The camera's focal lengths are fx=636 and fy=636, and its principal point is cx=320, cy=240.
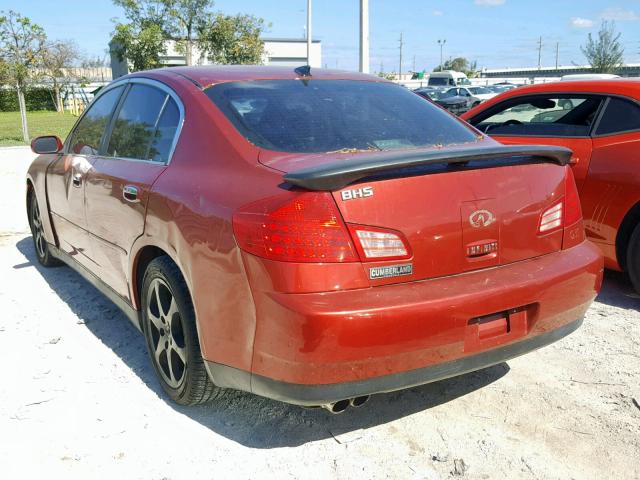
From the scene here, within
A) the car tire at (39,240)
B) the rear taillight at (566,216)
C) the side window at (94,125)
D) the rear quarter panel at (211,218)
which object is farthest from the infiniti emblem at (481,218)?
the car tire at (39,240)

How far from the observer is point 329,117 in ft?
10.0

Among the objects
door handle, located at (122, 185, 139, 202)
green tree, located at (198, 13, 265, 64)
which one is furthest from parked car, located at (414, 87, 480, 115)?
door handle, located at (122, 185, 139, 202)

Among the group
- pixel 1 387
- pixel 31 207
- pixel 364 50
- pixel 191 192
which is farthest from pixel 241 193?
pixel 364 50

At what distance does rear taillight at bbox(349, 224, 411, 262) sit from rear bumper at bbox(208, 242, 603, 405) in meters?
0.12

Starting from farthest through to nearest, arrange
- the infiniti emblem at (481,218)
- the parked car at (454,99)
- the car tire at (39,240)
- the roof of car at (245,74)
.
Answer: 1. the parked car at (454,99)
2. the car tire at (39,240)
3. the roof of car at (245,74)
4. the infiniti emblem at (481,218)

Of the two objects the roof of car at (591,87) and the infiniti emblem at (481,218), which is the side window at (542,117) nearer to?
the roof of car at (591,87)

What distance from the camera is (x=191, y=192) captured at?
2.77 metres

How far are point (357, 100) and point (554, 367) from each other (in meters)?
1.83

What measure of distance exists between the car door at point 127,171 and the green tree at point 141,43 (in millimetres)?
30464

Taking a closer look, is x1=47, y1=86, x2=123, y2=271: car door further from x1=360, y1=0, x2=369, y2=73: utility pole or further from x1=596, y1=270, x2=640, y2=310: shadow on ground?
x1=360, y1=0, x2=369, y2=73: utility pole

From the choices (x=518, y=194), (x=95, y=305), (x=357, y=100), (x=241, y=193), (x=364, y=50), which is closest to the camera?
(x=241, y=193)

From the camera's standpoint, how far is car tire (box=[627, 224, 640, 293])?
4352 millimetres

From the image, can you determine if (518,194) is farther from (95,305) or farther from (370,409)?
(95,305)

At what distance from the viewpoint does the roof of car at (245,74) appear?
3273mm
